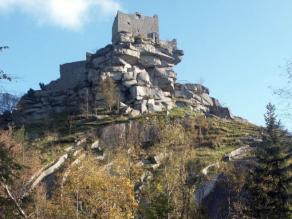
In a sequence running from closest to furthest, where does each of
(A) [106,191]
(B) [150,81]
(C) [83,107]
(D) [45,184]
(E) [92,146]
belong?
(A) [106,191], (D) [45,184], (E) [92,146], (C) [83,107], (B) [150,81]

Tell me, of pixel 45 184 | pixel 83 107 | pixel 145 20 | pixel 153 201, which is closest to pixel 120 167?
pixel 153 201

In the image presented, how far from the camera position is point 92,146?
64562 millimetres

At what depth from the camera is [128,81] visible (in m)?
83.8

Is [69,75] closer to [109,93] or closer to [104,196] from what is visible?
[109,93]

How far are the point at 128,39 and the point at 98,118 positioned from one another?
1851 cm

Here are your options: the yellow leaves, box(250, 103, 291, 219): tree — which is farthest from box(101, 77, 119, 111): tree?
the yellow leaves

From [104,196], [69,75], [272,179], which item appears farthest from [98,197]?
[69,75]

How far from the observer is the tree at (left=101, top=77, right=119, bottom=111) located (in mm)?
77606

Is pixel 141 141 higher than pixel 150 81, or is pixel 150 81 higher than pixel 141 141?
pixel 150 81

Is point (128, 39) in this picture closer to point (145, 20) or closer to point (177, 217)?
point (145, 20)

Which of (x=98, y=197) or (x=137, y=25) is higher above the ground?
(x=137, y=25)

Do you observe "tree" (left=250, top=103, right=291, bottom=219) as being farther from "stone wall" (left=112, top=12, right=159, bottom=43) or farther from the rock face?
"stone wall" (left=112, top=12, right=159, bottom=43)

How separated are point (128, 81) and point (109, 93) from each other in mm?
7099

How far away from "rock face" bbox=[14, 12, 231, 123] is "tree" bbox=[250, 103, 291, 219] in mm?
39793
